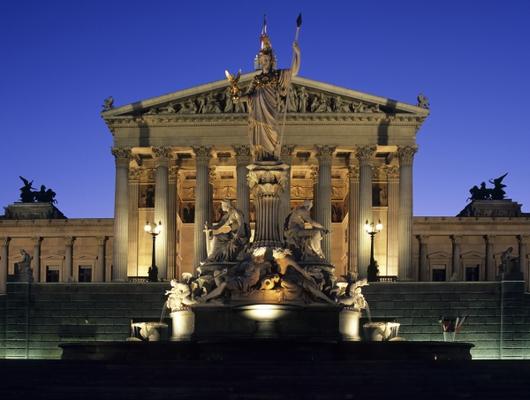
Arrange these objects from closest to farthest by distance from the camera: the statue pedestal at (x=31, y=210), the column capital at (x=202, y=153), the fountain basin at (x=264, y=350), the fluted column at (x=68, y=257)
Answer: the fountain basin at (x=264, y=350)
the column capital at (x=202, y=153)
the fluted column at (x=68, y=257)
the statue pedestal at (x=31, y=210)

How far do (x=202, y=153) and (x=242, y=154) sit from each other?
Answer: 2.63 meters

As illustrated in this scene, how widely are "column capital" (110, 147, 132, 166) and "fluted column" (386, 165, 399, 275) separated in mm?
17566

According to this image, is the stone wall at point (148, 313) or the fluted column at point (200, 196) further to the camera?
the fluted column at point (200, 196)

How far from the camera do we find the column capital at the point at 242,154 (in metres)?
74.0

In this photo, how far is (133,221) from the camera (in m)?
76.8

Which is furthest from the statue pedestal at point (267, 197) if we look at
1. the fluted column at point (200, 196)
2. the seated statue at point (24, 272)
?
the fluted column at point (200, 196)

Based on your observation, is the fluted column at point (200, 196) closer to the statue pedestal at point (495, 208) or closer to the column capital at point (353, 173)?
the column capital at point (353, 173)

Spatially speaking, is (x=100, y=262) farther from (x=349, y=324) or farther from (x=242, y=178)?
(x=349, y=324)

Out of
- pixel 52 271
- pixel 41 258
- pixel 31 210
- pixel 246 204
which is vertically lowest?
pixel 52 271

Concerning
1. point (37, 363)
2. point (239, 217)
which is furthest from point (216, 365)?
point (239, 217)

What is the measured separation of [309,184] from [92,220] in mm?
18821

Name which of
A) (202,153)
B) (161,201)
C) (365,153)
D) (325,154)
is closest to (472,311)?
(365,153)

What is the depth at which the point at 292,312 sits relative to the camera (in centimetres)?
3278

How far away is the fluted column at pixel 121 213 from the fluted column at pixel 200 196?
447 centimetres
